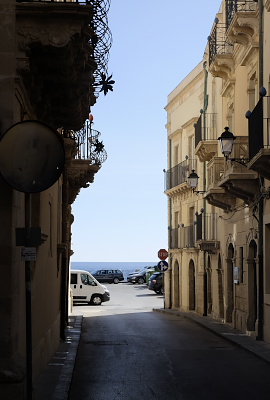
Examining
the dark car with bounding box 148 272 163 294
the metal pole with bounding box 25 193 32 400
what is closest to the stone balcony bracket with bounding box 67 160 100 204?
the metal pole with bounding box 25 193 32 400

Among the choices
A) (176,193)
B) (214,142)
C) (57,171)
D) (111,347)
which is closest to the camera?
(57,171)

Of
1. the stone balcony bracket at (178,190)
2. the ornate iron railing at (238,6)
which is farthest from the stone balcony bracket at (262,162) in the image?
the stone balcony bracket at (178,190)

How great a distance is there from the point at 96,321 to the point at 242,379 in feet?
52.7

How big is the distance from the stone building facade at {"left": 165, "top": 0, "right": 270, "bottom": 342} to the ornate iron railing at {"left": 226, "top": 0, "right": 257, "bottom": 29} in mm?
29

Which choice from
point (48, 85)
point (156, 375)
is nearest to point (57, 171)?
point (48, 85)

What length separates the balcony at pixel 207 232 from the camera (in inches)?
1211

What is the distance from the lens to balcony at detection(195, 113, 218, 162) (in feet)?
101

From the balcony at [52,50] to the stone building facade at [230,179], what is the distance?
235 inches

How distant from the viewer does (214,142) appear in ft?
101

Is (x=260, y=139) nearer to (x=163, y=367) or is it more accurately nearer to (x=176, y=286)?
(x=163, y=367)

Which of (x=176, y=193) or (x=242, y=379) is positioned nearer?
(x=242, y=379)

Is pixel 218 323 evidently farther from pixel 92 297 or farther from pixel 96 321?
pixel 92 297

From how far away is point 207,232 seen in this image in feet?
109

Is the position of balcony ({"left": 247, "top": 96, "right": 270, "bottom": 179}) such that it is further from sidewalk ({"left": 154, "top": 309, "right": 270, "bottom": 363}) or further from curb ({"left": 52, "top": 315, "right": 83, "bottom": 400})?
curb ({"left": 52, "top": 315, "right": 83, "bottom": 400})
